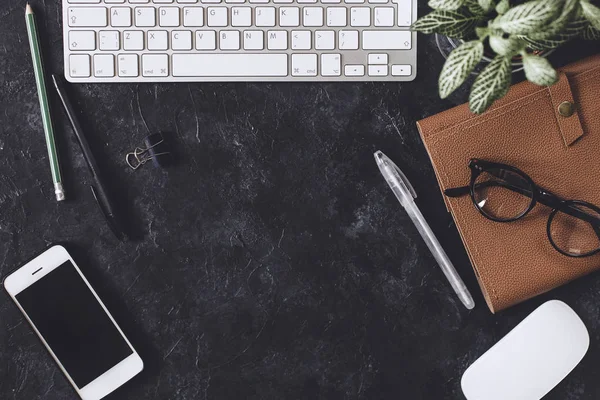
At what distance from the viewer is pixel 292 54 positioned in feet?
2.66

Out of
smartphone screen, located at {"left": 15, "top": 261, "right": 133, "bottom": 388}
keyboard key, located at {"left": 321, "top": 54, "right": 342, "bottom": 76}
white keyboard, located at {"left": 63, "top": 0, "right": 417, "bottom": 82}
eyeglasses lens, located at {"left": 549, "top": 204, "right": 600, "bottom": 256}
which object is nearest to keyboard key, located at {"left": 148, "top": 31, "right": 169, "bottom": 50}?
white keyboard, located at {"left": 63, "top": 0, "right": 417, "bottom": 82}

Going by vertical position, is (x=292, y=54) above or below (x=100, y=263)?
above

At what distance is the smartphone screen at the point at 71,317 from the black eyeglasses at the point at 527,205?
0.49 metres

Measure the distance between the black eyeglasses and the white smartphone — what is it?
1.59ft

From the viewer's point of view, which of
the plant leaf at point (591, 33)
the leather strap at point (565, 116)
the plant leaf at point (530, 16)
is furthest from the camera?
the leather strap at point (565, 116)

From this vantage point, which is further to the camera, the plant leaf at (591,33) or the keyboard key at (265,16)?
the keyboard key at (265,16)

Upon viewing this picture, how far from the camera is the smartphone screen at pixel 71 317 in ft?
2.72

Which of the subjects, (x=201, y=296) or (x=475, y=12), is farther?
(x=201, y=296)

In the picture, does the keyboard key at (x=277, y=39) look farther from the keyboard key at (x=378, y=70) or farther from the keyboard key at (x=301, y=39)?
the keyboard key at (x=378, y=70)

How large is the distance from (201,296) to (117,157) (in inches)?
8.6

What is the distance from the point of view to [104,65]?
812mm

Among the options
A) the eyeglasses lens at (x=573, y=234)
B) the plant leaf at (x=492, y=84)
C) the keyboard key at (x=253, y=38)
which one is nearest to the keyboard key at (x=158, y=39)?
the keyboard key at (x=253, y=38)

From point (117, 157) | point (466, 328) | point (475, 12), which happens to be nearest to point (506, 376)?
point (466, 328)

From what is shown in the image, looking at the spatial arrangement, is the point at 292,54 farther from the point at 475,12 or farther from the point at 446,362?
the point at 446,362
